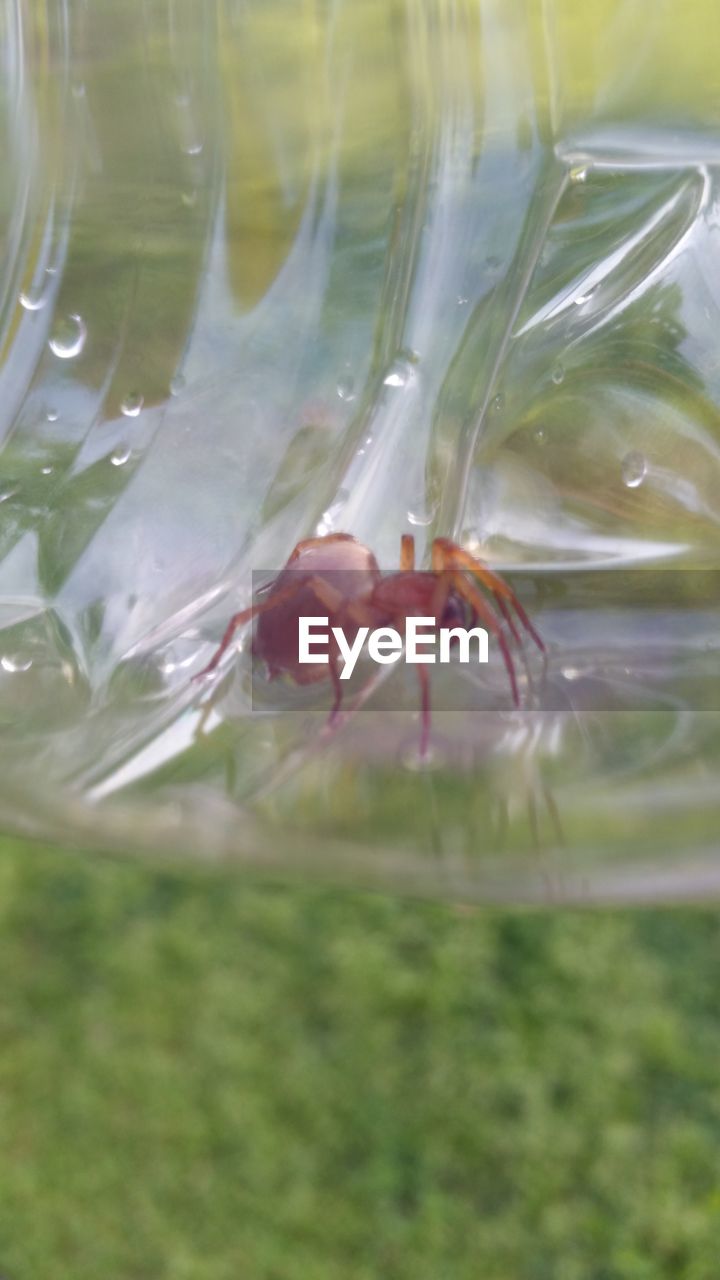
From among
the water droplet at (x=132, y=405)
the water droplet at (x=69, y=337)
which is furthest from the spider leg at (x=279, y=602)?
the water droplet at (x=69, y=337)

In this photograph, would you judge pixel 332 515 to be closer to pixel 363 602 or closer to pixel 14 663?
pixel 363 602

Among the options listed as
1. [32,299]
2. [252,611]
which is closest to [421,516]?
[252,611]

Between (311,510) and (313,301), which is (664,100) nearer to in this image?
(313,301)

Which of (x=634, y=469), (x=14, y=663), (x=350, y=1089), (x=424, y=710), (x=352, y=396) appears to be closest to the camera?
(x=424, y=710)

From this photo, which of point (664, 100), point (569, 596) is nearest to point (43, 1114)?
point (569, 596)

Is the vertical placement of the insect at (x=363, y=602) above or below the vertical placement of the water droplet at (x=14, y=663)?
above

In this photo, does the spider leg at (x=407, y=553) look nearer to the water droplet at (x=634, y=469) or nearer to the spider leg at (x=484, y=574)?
the spider leg at (x=484, y=574)

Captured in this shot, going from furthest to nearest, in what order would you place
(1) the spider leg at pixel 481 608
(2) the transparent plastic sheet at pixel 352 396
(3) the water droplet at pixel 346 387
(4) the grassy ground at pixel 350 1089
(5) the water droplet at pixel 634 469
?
(4) the grassy ground at pixel 350 1089, (3) the water droplet at pixel 346 387, (5) the water droplet at pixel 634 469, (1) the spider leg at pixel 481 608, (2) the transparent plastic sheet at pixel 352 396

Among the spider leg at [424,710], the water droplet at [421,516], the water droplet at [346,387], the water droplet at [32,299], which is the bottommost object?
the spider leg at [424,710]
